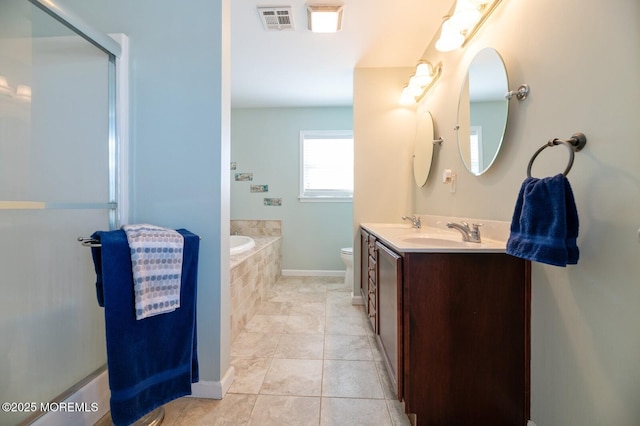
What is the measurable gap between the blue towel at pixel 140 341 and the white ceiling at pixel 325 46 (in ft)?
6.03

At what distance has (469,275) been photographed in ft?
3.48

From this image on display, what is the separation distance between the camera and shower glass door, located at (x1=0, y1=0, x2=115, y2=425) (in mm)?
1186

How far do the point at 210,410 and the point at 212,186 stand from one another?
110cm

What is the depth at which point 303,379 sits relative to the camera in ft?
4.70

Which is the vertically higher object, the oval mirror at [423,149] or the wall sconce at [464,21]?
the wall sconce at [464,21]

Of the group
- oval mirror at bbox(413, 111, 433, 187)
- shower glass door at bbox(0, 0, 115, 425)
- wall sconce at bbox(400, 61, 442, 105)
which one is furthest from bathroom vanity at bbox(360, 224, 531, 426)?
wall sconce at bbox(400, 61, 442, 105)

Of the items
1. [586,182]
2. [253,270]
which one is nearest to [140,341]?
[253,270]

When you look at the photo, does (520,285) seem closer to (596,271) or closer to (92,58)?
(596,271)

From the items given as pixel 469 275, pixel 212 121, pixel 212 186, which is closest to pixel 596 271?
pixel 469 275

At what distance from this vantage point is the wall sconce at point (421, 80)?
2078 millimetres

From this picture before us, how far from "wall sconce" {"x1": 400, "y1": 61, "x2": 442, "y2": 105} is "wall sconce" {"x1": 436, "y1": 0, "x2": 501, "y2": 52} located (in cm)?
41

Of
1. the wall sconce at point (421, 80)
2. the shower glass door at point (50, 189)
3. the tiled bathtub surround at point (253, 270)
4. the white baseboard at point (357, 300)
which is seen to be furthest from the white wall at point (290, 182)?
the shower glass door at point (50, 189)

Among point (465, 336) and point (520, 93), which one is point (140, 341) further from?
point (520, 93)

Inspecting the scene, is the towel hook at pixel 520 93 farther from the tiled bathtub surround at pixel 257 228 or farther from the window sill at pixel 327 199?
the tiled bathtub surround at pixel 257 228
